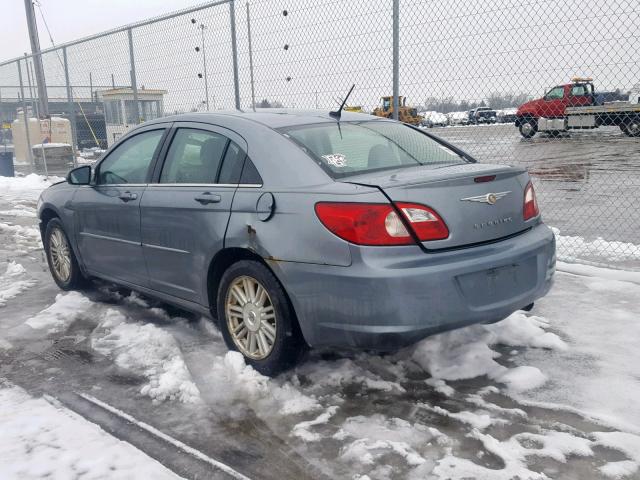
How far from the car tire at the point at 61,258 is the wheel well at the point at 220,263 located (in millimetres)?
2081

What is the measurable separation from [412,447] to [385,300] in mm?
684

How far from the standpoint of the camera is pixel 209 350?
403 cm

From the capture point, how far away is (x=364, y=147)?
373 centimetres

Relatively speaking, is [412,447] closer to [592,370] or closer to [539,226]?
[592,370]

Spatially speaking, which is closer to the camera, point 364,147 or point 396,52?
point 364,147

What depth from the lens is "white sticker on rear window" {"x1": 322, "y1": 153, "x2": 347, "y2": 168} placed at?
3.44 metres

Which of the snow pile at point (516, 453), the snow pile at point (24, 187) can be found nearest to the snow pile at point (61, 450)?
the snow pile at point (516, 453)

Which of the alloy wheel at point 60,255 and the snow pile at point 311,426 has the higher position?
the alloy wheel at point 60,255

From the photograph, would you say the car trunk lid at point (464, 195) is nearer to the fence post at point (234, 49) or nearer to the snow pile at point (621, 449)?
the snow pile at point (621, 449)

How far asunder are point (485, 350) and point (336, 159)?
1.51m

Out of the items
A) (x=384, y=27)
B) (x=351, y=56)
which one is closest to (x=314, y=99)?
(x=351, y=56)

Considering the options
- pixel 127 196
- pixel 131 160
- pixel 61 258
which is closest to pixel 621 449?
pixel 127 196

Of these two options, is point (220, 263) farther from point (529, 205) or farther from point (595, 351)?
point (595, 351)

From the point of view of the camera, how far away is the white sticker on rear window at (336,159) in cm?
344
